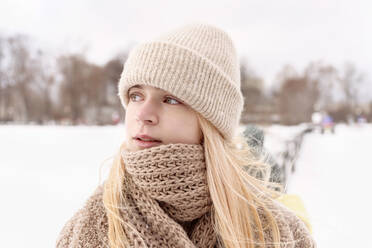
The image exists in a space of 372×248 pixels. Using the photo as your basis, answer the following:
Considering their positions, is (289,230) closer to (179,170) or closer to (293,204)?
(293,204)

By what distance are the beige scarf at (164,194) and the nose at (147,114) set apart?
11cm

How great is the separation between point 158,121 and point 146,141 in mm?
97

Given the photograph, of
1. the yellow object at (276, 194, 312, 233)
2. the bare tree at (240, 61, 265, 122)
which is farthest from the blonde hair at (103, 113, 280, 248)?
the bare tree at (240, 61, 265, 122)

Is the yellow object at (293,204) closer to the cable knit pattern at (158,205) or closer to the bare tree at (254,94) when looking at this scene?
the cable knit pattern at (158,205)

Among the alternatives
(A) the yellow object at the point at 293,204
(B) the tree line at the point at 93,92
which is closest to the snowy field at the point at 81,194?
(A) the yellow object at the point at 293,204

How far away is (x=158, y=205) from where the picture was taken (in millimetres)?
1116

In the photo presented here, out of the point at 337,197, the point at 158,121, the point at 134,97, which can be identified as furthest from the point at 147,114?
the point at 337,197

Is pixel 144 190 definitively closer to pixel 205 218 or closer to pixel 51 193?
pixel 205 218

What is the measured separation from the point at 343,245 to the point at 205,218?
3.09 metres

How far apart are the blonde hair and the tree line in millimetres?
34684

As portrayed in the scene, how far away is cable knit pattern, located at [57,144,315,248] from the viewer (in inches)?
42.1

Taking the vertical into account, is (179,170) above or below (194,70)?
below

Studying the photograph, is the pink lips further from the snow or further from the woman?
the snow

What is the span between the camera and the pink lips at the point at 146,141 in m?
1.14
